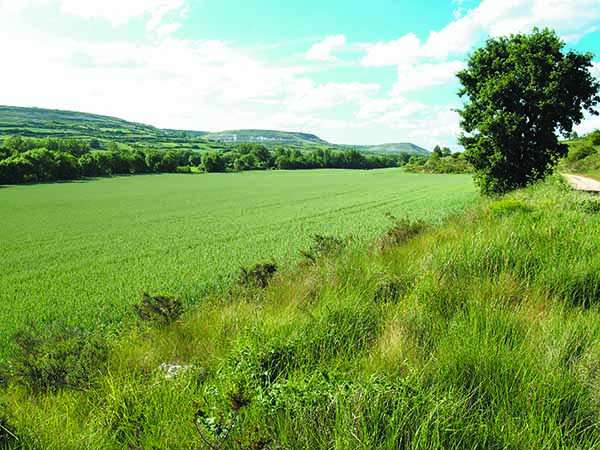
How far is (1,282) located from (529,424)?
49.3 feet

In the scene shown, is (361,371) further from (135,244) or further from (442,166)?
(442,166)

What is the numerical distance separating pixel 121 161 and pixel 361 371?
9266 centimetres

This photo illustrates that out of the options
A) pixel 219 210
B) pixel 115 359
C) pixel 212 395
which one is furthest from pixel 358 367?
pixel 219 210

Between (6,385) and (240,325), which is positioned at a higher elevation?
(240,325)

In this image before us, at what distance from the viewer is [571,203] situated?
36.6 ft

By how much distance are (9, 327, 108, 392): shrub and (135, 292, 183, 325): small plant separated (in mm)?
873

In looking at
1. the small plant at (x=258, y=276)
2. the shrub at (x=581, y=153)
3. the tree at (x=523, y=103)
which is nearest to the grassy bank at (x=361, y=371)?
the small plant at (x=258, y=276)

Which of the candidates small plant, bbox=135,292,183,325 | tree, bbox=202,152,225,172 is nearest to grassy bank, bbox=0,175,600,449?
small plant, bbox=135,292,183,325

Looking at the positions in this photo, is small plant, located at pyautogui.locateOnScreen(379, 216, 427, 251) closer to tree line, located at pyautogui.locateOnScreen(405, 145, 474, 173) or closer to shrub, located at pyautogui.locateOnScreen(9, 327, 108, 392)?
shrub, located at pyautogui.locateOnScreen(9, 327, 108, 392)

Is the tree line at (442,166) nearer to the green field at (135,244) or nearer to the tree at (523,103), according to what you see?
the green field at (135,244)

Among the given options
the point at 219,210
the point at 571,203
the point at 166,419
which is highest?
the point at 571,203

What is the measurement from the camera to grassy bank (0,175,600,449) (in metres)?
2.36

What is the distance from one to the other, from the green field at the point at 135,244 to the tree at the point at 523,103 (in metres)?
5.85

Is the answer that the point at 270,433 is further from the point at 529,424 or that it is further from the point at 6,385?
the point at 6,385
